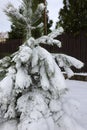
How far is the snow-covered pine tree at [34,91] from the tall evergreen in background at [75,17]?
1032 cm

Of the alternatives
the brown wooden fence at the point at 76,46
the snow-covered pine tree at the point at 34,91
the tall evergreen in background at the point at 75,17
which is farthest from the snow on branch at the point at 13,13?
the tall evergreen in background at the point at 75,17

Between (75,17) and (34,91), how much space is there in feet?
35.8

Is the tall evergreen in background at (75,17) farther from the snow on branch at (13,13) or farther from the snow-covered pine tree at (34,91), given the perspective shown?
the snow-covered pine tree at (34,91)

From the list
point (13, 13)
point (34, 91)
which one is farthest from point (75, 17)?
point (34, 91)

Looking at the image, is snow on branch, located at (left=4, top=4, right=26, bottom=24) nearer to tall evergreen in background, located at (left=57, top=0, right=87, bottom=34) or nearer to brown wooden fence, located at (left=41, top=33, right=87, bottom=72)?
brown wooden fence, located at (left=41, top=33, right=87, bottom=72)

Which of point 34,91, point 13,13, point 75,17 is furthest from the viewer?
point 75,17

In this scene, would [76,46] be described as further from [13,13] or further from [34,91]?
[34,91]

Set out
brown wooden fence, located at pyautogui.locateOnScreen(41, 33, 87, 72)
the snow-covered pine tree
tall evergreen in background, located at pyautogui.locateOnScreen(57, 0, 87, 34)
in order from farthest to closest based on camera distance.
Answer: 1. tall evergreen in background, located at pyautogui.locateOnScreen(57, 0, 87, 34)
2. brown wooden fence, located at pyautogui.locateOnScreen(41, 33, 87, 72)
3. the snow-covered pine tree

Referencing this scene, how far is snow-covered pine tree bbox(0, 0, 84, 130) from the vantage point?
4.00 metres

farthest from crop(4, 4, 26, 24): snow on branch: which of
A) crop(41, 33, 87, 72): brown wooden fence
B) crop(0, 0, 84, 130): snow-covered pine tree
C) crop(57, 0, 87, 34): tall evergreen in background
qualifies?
crop(57, 0, 87, 34): tall evergreen in background

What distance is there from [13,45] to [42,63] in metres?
15.5

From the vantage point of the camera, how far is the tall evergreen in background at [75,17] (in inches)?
571

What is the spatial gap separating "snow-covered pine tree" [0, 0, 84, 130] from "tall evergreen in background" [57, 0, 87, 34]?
33.9 ft

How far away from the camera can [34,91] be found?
4.31 metres
